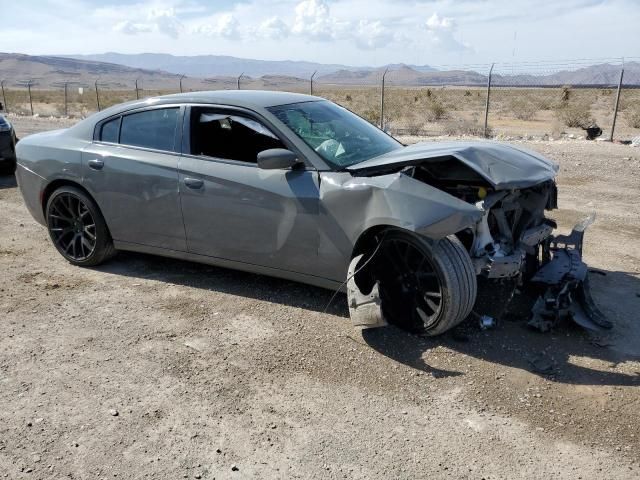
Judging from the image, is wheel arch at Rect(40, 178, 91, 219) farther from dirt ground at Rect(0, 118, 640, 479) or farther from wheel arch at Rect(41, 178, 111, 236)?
dirt ground at Rect(0, 118, 640, 479)

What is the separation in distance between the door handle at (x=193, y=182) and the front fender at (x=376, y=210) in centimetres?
107

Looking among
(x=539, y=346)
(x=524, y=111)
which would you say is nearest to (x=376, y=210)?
(x=539, y=346)

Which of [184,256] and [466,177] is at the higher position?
[466,177]

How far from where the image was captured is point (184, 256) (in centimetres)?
506

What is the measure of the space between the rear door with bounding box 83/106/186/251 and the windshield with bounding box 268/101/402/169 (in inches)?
39.6

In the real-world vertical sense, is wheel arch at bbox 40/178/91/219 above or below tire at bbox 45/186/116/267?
above

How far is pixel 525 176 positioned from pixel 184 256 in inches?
111

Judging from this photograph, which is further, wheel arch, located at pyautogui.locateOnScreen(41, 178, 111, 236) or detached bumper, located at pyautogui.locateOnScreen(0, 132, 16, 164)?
detached bumper, located at pyautogui.locateOnScreen(0, 132, 16, 164)

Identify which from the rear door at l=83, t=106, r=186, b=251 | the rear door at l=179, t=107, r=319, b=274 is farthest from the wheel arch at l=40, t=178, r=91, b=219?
the rear door at l=179, t=107, r=319, b=274

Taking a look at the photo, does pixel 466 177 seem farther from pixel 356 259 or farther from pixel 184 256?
pixel 184 256

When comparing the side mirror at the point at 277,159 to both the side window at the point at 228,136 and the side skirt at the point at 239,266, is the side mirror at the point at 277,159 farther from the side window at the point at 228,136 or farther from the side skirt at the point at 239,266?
the side skirt at the point at 239,266

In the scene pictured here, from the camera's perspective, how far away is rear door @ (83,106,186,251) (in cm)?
494

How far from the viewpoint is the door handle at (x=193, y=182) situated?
15.5ft

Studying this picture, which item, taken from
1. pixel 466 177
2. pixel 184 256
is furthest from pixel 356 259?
pixel 184 256
